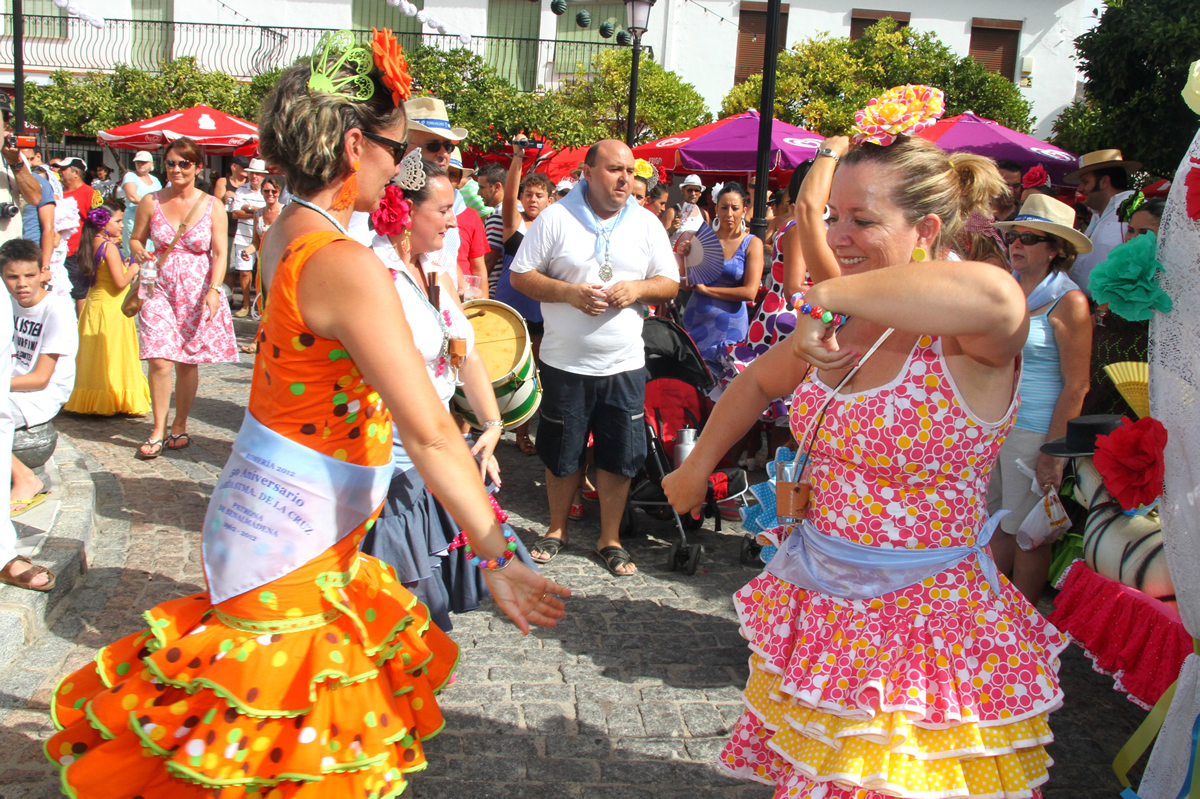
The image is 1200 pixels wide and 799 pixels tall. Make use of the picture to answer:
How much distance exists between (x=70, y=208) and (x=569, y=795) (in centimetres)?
963

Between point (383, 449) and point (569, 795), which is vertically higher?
point (383, 449)

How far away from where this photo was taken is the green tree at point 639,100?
21.7 m

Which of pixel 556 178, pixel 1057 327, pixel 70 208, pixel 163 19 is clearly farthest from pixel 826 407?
pixel 163 19

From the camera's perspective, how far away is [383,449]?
7.12ft

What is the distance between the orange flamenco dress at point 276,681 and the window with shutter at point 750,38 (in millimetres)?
26301

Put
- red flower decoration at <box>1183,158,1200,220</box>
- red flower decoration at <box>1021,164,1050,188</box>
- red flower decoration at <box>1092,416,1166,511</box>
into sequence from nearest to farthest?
red flower decoration at <box>1183,158,1200,220</box>, red flower decoration at <box>1092,416,1166,511</box>, red flower decoration at <box>1021,164,1050,188</box>

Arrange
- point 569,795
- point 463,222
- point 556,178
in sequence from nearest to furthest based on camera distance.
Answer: point 569,795
point 463,222
point 556,178

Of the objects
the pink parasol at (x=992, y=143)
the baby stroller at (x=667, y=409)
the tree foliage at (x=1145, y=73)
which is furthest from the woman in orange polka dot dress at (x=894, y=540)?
the tree foliage at (x=1145, y=73)

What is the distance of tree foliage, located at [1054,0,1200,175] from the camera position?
12.2 m

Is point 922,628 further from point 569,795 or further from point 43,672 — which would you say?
point 43,672

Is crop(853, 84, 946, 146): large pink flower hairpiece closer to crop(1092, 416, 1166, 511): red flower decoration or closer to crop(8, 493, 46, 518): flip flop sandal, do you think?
crop(1092, 416, 1166, 511): red flower decoration

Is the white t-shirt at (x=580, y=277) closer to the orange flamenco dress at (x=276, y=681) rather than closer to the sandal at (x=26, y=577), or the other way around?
the sandal at (x=26, y=577)

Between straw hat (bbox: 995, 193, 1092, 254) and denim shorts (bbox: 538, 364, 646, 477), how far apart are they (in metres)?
1.99

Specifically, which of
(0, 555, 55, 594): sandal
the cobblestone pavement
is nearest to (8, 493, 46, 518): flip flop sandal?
the cobblestone pavement
